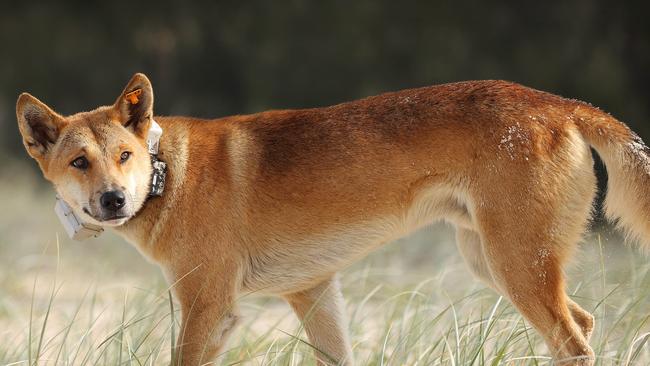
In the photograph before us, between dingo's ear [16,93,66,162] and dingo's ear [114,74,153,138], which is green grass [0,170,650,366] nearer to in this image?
dingo's ear [16,93,66,162]

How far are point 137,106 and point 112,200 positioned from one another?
1.67ft

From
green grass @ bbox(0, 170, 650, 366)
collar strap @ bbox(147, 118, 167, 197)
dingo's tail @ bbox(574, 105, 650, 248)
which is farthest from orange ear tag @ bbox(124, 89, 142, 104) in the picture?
dingo's tail @ bbox(574, 105, 650, 248)

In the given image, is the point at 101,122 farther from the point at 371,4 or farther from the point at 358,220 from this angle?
the point at 371,4

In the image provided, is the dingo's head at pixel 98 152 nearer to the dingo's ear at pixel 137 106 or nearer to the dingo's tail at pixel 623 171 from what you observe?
the dingo's ear at pixel 137 106

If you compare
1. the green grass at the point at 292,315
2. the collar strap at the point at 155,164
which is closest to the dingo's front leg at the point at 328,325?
the green grass at the point at 292,315

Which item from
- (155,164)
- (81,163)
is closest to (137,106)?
(155,164)

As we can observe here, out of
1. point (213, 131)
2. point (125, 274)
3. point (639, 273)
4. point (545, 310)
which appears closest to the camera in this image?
point (545, 310)

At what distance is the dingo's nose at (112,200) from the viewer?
11.8ft

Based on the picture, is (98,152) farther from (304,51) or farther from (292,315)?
(304,51)

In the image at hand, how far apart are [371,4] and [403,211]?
849 centimetres

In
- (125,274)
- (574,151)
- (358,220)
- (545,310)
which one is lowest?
(125,274)

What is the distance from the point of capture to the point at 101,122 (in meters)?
3.86

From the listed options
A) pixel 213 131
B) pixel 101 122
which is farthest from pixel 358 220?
pixel 101 122

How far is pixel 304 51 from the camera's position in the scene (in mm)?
12352
